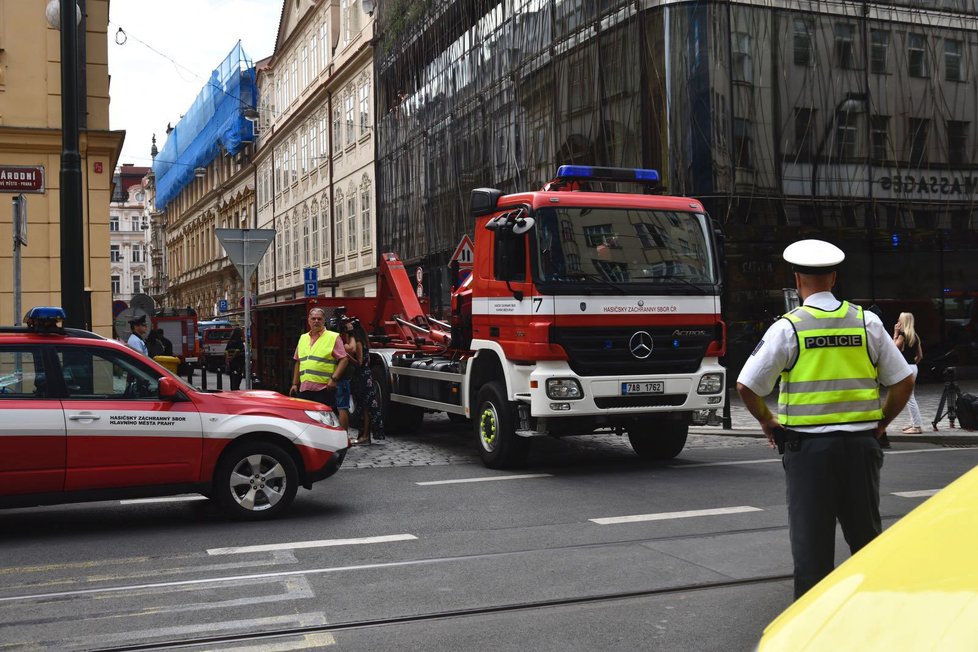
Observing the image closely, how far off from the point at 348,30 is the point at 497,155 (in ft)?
60.2

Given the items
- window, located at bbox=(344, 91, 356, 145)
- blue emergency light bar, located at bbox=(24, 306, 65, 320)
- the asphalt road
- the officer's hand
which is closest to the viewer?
the officer's hand

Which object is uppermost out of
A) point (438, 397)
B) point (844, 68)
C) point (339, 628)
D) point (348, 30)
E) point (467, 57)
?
point (348, 30)

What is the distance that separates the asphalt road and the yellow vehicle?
305 cm

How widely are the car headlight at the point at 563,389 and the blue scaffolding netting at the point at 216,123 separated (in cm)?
4591

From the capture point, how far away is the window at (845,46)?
21.5 m

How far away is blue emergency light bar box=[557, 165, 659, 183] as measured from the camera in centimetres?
1144

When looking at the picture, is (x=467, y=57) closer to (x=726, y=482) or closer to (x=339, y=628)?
(x=726, y=482)

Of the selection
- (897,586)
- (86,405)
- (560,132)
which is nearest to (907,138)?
(560,132)

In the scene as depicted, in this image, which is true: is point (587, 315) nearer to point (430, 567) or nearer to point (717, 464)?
point (717, 464)

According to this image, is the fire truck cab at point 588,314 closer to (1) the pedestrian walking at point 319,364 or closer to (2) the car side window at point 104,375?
(1) the pedestrian walking at point 319,364

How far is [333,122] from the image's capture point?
152 ft

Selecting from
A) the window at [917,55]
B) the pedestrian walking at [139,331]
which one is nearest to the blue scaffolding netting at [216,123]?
the window at [917,55]

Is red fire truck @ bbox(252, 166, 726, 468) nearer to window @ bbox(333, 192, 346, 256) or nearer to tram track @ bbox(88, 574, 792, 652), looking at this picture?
tram track @ bbox(88, 574, 792, 652)

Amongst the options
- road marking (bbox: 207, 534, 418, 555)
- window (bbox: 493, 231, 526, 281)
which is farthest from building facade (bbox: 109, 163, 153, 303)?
road marking (bbox: 207, 534, 418, 555)
